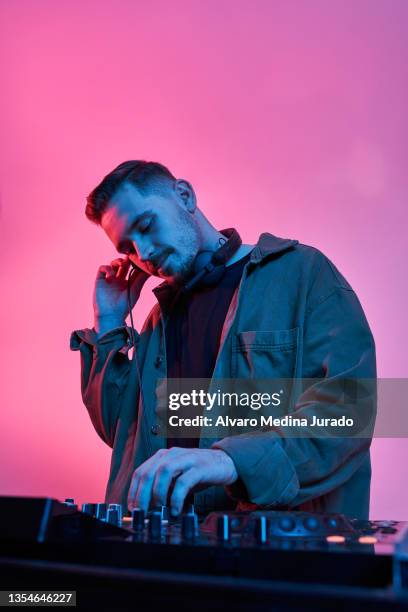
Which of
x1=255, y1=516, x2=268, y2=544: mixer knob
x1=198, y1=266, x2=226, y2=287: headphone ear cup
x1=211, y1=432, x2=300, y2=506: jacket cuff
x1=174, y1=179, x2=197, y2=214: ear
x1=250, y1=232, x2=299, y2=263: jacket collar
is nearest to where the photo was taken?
x1=255, y1=516, x2=268, y2=544: mixer knob

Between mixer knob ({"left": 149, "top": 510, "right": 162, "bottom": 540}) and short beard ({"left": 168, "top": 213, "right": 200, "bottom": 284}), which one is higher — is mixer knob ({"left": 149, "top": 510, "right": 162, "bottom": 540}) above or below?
below

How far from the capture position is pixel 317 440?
3.17 ft

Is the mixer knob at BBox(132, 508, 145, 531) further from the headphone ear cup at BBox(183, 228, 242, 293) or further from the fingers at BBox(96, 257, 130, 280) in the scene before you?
the fingers at BBox(96, 257, 130, 280)

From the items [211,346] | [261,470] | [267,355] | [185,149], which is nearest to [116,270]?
[211,346]

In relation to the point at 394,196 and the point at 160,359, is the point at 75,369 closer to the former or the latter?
the point at 160,359

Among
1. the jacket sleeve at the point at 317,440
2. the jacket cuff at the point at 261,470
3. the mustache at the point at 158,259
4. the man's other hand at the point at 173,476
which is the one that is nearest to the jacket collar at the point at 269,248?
the jacket sleeve at the point at 317,440

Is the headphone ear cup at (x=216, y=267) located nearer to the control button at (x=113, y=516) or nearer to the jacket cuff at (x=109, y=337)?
the jacket cuff at (x=109, y=337)

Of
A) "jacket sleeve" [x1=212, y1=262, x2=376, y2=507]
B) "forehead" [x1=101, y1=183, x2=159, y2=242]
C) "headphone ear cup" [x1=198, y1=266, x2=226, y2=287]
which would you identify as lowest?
"jacket sleeve" [x1=212, y1=262, x2=376, y2=507]

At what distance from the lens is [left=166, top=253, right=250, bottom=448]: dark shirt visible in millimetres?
1346

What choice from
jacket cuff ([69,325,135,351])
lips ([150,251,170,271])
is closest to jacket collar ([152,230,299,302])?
lips ([150,251,170,271])

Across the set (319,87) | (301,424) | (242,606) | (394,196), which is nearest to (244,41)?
(319,87)

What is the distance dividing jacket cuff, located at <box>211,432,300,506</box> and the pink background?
105 centimetres

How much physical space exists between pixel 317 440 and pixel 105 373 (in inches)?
24.4

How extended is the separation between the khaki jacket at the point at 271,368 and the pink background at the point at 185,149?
0.70 m
